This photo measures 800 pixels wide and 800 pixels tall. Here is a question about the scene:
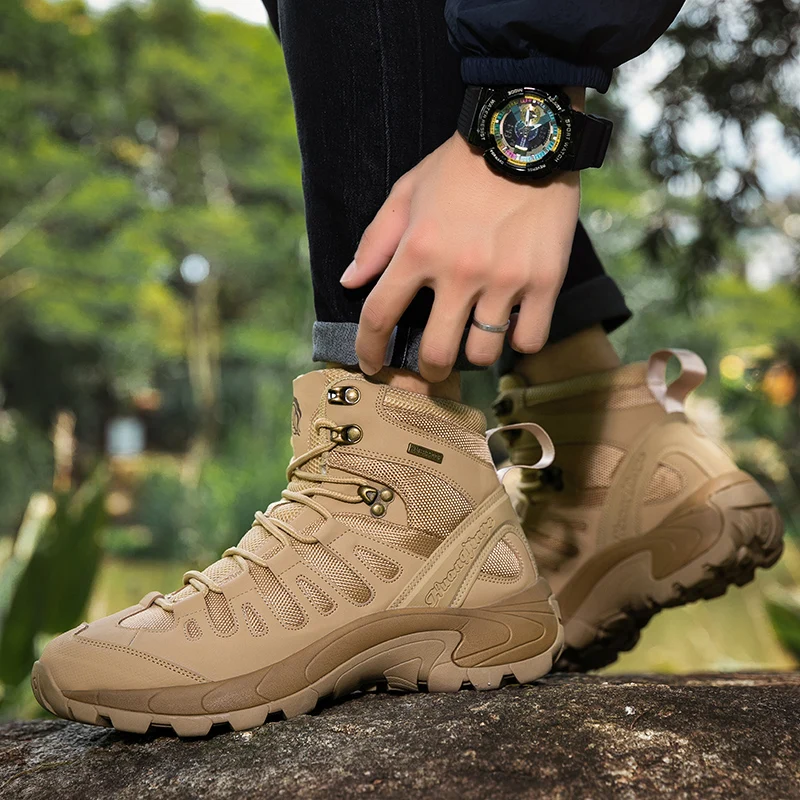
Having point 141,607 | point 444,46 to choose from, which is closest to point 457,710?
point 141,607

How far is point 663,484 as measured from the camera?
1.09 m

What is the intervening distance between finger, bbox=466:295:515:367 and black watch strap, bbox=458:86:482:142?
0.14 meters

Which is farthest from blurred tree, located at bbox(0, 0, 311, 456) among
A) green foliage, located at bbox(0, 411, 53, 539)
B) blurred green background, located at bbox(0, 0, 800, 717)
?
green foliage, located at bbox(0, 411, 53, 539)

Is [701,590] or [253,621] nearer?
[253,621]

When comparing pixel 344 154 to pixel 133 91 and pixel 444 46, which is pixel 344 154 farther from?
pixel 133 91

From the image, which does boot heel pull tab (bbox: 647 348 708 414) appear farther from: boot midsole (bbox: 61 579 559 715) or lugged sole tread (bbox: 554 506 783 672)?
boot midsole (bbox: 61 579 559 715)

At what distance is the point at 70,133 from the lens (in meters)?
11.8

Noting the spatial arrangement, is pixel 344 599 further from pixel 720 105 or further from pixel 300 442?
pixel 720 105

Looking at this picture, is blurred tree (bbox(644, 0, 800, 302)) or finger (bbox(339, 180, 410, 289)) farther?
blurred tree (bbox(644, 0, 800, 302))

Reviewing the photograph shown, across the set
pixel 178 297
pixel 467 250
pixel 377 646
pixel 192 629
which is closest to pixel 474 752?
pixel 377 646

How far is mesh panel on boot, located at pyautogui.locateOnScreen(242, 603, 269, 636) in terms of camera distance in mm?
795

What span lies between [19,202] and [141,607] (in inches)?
379

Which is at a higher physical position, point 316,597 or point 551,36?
point 551,36

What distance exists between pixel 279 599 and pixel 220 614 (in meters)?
0.06
